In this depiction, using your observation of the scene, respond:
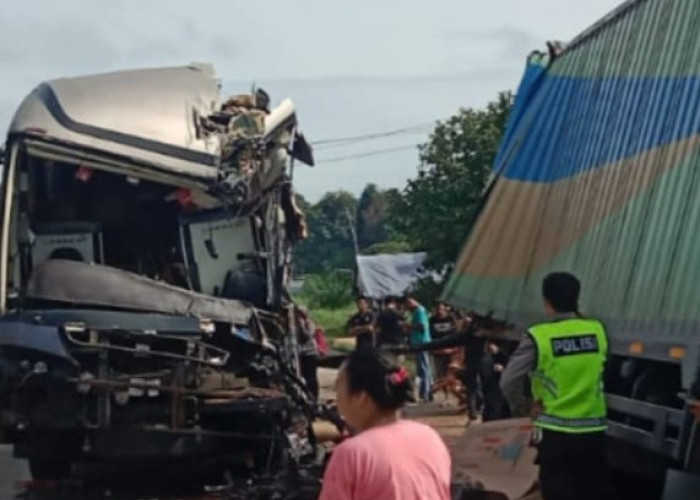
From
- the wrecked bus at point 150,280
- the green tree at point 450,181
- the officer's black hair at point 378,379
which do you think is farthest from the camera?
the green tree at point 450,181

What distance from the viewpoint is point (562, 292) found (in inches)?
270

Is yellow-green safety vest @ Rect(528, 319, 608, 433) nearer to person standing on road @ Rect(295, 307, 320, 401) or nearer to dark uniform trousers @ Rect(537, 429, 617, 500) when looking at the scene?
dark uniform trousers @ Rect(537, 429, 617, 500)

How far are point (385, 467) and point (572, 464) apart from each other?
3.10 metres

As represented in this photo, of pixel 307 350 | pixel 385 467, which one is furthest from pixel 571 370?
pixel 307 350

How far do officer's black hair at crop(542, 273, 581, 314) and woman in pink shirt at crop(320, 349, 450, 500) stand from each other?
8.82 ft

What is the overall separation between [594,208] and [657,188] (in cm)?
117

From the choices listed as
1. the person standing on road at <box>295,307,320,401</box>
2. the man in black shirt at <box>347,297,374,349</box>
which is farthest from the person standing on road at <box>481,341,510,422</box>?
the man in black shirt at <box>347,297,374,349</box>

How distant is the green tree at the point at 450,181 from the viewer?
29875 millimetres

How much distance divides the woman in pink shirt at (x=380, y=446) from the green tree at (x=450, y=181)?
2519cm

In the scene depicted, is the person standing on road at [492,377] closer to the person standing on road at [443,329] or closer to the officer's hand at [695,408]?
the person standing on road at [443,329]

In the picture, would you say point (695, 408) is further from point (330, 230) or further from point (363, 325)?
point (330, 230)

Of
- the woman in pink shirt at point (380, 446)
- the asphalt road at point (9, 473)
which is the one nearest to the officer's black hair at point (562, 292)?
the woman in pink shirt at point (380, 446)

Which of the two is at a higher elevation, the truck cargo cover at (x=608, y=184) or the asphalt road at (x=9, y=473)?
the truck cargo cover at (x=608, y=184)

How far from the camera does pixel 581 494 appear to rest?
697 centimetres
